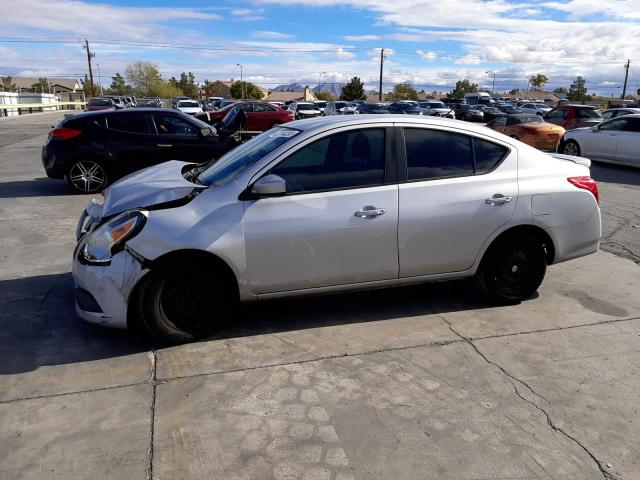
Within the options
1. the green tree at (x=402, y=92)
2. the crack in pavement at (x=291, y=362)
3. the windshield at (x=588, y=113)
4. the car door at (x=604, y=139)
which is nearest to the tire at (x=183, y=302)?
the crack in pavement at (x=291, y=362)

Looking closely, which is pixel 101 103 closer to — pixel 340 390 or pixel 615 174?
pixel 615 174

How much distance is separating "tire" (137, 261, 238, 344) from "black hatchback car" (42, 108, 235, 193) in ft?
19.8

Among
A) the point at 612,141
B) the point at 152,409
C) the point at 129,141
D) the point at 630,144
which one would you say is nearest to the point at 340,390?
the point at 152,409

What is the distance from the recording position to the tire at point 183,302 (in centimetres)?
387

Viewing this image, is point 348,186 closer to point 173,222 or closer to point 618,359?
point 173,222

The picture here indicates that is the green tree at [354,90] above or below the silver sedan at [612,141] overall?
above

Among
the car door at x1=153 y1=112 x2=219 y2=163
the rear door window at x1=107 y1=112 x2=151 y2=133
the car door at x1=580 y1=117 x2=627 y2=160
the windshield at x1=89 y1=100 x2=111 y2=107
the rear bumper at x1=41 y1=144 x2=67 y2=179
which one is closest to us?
the rear bumper at x1=41 y1=144 x2=67 y2=179

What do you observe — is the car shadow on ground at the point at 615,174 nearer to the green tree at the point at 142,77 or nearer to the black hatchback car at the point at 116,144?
the black hatchback car at the point at 116,144

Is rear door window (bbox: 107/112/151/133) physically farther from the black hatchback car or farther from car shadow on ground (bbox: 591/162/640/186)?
car shadow on ground (bbox: 591/162/640/186)

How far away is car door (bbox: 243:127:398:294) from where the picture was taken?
4004mm

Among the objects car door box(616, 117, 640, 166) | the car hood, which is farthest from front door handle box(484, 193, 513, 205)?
car door box(616, 117, 640, 166)

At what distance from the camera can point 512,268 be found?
15.6 ft

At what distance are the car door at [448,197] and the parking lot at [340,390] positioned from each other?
0.58 m

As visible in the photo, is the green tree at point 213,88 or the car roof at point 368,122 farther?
the green tree at point 213,88
